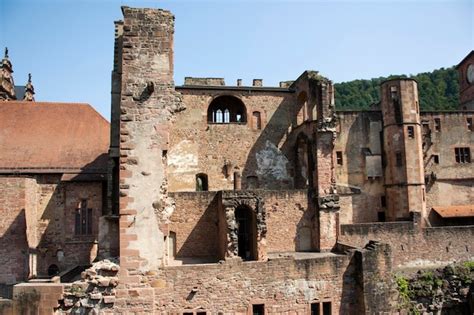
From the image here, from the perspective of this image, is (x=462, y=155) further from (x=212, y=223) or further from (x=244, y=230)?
(x=212, y=223)

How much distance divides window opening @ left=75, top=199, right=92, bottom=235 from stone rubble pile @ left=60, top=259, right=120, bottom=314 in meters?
10.5

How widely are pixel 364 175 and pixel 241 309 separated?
1936cm

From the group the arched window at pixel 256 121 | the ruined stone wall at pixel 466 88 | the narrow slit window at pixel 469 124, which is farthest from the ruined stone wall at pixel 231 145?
the ruined stone wall at pixel 466 88

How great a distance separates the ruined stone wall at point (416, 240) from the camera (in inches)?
914

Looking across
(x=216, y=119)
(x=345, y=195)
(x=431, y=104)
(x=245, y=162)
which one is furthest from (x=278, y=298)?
(x=431, y=104)

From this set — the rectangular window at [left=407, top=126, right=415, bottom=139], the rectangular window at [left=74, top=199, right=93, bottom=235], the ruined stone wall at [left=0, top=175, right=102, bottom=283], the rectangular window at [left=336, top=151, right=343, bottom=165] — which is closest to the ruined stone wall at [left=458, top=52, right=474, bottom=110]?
the rectangular window at [left=407, top=126, right=415, bottom=139]

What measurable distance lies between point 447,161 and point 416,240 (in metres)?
12.0

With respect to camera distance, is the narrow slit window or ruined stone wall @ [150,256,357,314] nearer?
ruined stone wall @ [150,256,357,314]

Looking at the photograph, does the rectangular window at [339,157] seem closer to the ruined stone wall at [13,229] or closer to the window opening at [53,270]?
the window opening at [53,270]

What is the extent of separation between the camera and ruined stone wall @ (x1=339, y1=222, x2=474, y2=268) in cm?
2322

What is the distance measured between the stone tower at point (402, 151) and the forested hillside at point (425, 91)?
31129 mm

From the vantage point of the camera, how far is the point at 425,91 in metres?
67.8

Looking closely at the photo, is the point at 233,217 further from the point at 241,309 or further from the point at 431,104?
the point at 431,104

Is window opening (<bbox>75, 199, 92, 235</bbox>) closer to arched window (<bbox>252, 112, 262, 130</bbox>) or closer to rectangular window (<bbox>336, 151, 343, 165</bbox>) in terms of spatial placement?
arched window (<bbox>252, 112, 262, 130</bbox>)
